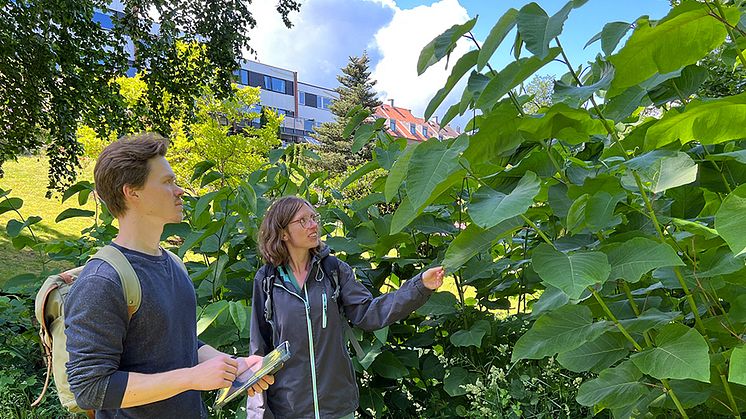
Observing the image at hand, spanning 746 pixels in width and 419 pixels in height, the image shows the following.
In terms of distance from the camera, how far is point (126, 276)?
4.56 ft

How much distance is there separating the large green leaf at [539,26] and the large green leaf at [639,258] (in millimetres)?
425

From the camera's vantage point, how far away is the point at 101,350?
130 centimetres

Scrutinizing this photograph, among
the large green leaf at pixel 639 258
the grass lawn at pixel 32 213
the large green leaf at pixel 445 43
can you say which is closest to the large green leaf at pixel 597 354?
the large green leaf at pixel 639 258

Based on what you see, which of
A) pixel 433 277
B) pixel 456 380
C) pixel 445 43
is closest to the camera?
pixel 445 43

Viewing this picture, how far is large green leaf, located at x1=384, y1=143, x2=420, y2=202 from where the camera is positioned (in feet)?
3.98

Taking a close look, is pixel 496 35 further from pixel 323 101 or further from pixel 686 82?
pixel 323 101

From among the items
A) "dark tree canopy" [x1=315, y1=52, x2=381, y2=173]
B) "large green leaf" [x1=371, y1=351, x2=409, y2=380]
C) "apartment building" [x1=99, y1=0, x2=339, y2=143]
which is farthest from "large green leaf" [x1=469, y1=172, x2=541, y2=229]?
"apartment building" [x1=99, y1=0, x2=339, y2=143]

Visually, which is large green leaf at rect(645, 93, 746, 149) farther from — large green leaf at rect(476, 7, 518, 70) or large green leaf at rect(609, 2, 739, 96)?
large green leaf at rect(476, 7, 518, 70)

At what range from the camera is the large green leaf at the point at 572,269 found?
1021 mm

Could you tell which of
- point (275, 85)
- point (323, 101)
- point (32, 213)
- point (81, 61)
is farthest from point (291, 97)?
point (81, 61)

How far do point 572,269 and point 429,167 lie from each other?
33 centimetres

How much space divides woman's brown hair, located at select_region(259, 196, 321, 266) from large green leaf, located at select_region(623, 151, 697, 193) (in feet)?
4.39

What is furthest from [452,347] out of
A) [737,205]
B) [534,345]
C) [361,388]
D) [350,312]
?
[737,205]

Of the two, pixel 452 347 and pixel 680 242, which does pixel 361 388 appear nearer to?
pixel 452 347
